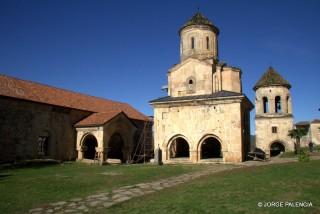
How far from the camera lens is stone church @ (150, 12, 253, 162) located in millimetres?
20250

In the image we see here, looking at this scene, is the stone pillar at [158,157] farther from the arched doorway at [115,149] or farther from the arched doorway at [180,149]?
A: the arched doorway at [115,149]

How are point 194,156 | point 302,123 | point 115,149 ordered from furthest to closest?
1. point 302,123
2. point 115,149
3. point 194,156

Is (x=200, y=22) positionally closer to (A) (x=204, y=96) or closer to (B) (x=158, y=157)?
(A) (x=204, y=96)

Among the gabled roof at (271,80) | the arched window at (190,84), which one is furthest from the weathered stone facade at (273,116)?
the arched window at (190,84)

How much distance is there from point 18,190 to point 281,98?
3021 cm

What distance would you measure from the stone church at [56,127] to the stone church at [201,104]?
164 inches

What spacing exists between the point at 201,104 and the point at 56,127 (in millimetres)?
11256

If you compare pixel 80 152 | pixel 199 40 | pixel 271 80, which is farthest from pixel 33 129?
pixel 271 80

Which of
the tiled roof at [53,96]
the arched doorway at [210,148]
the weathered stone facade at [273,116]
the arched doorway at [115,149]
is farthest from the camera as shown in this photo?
the weathered stone facade at [273,116]

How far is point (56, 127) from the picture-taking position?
77.6ft

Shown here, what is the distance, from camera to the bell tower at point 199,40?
79.2 ft

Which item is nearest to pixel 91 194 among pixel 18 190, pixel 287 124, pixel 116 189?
pixel 116 189

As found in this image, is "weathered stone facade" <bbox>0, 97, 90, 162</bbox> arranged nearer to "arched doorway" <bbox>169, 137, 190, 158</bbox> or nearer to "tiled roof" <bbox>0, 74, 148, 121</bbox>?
"tiled roof" <bbox>0, 74, 148, 121</bbox>

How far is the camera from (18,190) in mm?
9945
